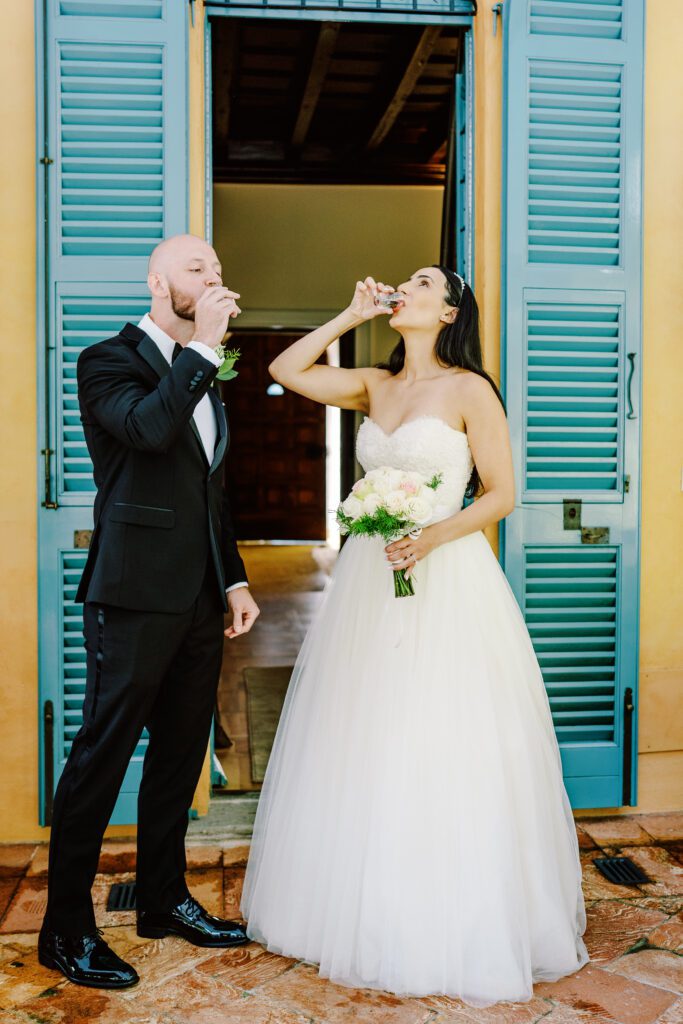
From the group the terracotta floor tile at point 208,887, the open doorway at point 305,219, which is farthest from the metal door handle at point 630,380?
the terracotta floor tile at point 208,887

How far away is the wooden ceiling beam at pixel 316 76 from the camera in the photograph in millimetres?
5578

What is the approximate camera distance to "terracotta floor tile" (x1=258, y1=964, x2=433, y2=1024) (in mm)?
2354

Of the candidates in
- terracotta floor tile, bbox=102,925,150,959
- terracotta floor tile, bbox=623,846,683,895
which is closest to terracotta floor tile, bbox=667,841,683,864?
terracotta floor tile, bbox=623,846,683,895

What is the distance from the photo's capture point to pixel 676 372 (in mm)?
3736

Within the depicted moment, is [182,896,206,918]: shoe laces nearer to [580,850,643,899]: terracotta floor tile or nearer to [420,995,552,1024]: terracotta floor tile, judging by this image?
[420,995,552,1024]: terracotta floor tile

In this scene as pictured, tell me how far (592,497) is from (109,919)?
2.20 meters

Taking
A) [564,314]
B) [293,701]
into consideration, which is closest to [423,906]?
[293,701]

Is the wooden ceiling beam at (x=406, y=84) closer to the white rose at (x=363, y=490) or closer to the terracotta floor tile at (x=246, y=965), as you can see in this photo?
the white rose at (x=363, y=490)

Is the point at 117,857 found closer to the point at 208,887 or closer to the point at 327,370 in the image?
the point at 208,887

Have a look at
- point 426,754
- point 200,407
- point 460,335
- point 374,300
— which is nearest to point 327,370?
point 374,300

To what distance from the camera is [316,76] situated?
21.0 feet

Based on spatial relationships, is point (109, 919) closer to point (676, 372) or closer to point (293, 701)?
point (293, 701)

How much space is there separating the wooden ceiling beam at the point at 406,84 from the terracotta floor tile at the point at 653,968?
413cm

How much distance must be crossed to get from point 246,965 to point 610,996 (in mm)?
964
